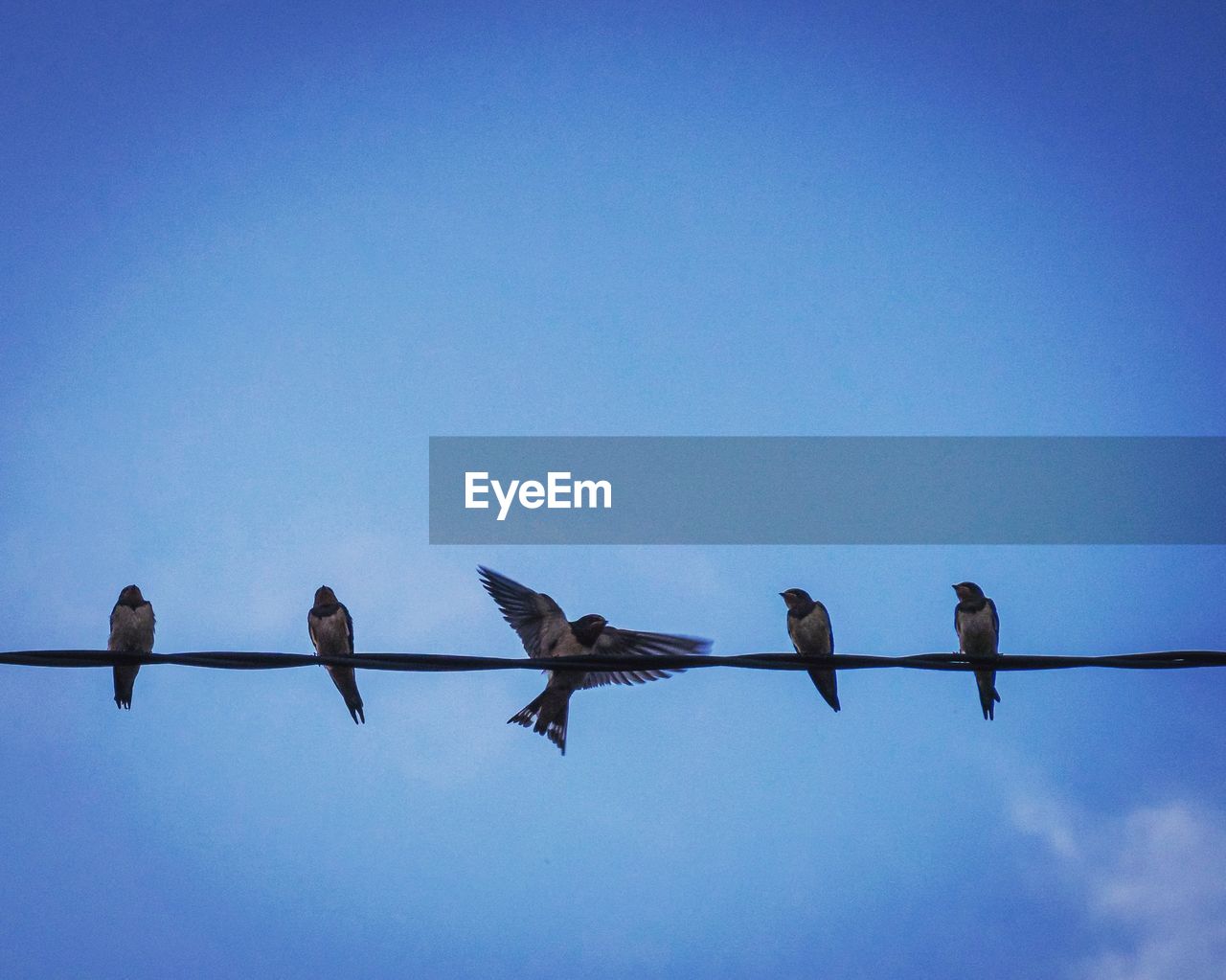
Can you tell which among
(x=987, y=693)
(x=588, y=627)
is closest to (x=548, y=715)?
(x=588, y=627)

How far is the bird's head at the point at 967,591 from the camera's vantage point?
28.8 feet

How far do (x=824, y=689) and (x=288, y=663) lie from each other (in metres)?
3.66

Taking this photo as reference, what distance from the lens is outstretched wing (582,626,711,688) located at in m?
7.39

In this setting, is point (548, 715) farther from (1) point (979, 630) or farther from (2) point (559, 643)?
(1) point (979, 630)

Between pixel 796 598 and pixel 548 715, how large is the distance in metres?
2.07

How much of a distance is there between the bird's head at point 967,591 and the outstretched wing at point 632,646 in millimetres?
2195

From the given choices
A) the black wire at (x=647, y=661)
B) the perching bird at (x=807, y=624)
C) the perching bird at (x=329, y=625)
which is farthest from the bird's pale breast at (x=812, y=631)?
the black wire at (x=647, y=661)

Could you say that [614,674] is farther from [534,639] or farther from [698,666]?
[698,666]

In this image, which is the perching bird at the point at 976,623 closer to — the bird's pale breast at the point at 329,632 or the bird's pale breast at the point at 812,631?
the bird's pale breast at the point at 812,631

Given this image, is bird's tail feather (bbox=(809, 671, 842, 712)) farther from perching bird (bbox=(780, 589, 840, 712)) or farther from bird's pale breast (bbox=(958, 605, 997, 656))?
bird's pale breast (bbox=(958, 605, 997, 656))

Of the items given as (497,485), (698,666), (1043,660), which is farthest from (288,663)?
(497,485)

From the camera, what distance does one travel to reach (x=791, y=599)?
861 centimetres

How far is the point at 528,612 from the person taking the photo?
28.8ft

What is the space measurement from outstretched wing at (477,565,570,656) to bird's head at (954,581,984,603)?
9.07 feet
